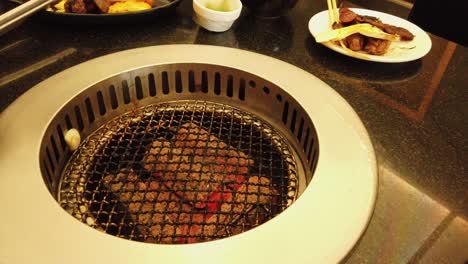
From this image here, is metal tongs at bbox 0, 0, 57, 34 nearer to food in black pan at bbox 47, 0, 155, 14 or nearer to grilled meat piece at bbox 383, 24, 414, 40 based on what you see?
food in black pan at bbox 47, 0, 155, 14

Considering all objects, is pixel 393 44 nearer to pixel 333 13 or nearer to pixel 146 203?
pixel 333 13

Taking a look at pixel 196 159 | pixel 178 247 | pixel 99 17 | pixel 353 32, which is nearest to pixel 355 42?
pixel 353 32

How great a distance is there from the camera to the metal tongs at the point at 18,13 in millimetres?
823

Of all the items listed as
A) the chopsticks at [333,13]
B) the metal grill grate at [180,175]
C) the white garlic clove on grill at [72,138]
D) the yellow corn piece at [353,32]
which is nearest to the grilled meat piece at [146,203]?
the metal grill grate at [180,175]

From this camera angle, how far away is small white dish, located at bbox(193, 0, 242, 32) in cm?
131

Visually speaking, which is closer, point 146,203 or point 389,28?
point 146,203

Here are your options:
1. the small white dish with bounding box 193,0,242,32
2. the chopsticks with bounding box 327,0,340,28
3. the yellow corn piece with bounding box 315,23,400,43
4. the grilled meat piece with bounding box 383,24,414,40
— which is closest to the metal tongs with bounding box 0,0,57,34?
the small white dish with bounding box 193,0,242,32

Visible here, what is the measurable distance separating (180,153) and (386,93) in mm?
607

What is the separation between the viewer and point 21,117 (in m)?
0.90

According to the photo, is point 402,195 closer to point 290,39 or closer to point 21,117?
point 290,39

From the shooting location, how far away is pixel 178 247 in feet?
2.18

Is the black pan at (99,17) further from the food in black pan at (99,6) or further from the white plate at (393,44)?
the white plate at (393,44)

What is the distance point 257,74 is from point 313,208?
1.54 feet

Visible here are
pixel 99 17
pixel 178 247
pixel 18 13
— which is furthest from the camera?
pixel 99 17
